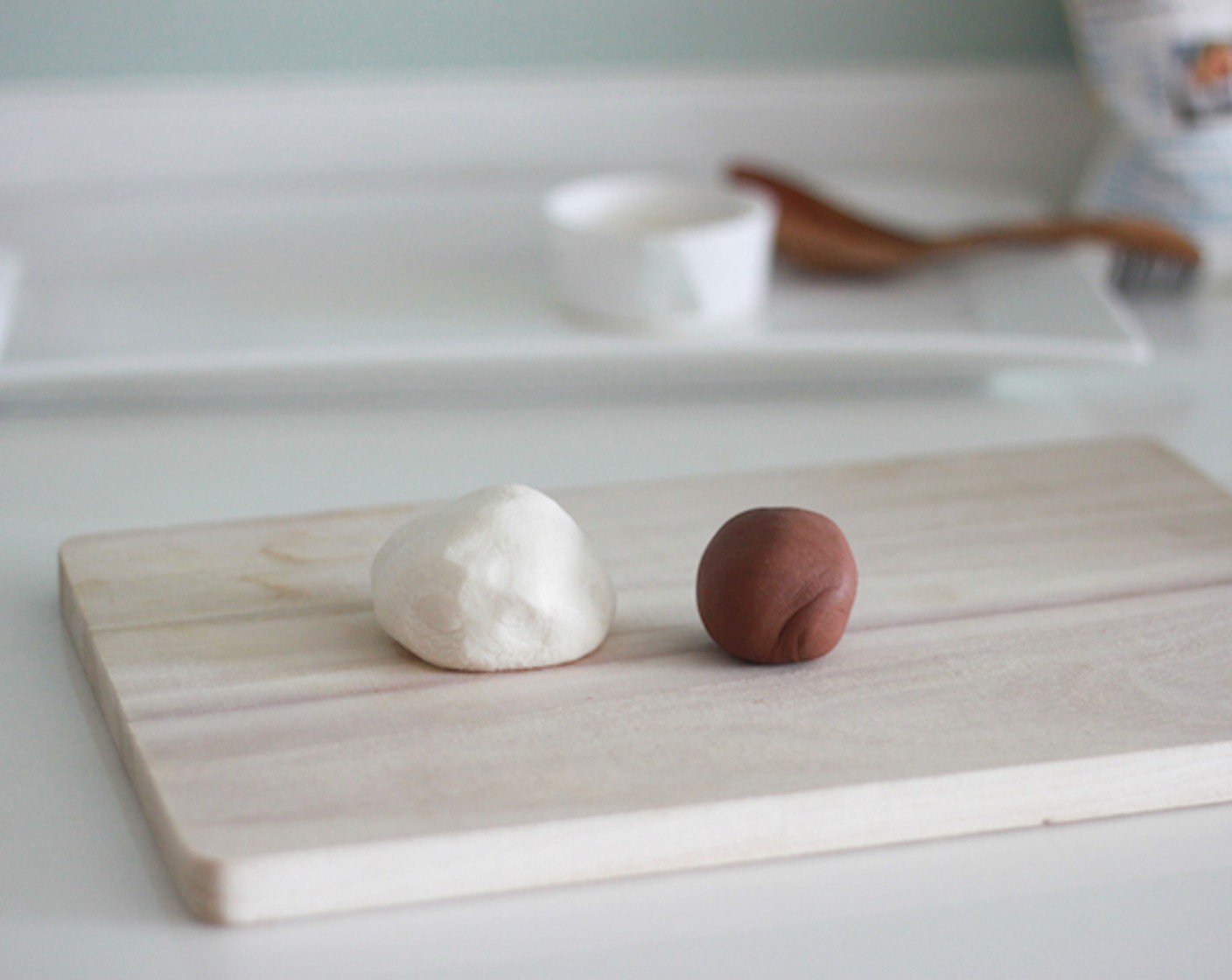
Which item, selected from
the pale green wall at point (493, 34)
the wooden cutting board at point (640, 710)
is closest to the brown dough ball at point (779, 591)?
the wooden cutting board at point (640, 710)

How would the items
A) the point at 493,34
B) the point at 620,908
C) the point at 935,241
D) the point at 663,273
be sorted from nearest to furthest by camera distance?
the point at 620,908
the point at 663,273
the point at 935,241
the point at 493,34

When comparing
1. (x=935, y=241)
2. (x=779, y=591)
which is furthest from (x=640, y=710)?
(x=935, y=241)

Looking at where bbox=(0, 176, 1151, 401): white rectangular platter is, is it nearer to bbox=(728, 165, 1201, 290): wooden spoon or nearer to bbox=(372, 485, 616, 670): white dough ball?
bbox=(728, 165, 1201, 290): wooden spoon

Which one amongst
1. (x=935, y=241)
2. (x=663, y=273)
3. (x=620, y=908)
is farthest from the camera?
(x=935, y=241)

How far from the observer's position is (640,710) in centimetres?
55

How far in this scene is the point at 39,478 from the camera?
832 mm

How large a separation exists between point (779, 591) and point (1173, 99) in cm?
72

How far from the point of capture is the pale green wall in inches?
48.4

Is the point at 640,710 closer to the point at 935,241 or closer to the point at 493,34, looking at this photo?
the point at 935,241

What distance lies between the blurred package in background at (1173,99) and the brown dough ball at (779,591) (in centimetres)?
68

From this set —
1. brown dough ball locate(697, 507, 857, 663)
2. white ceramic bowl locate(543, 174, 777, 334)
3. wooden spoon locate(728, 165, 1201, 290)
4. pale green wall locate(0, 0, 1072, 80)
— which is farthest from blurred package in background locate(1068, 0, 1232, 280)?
brown dough ball locate(697, 507, 857, 663)

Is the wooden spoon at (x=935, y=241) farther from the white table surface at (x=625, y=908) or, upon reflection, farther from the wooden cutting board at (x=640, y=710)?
the white table surface at (x=625, y=908)

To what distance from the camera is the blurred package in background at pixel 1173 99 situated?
3.59ft

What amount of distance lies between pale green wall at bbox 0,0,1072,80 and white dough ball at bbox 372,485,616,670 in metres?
0.78
